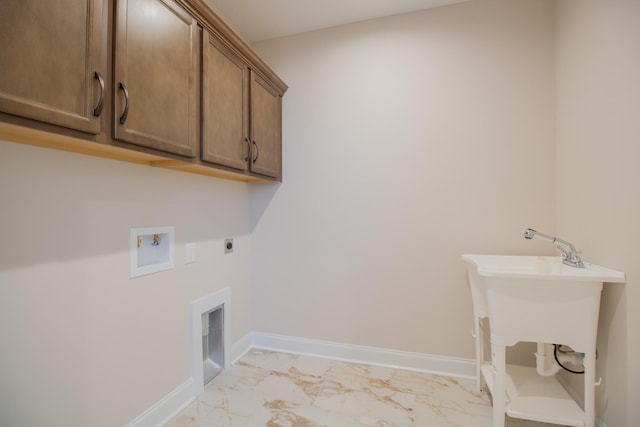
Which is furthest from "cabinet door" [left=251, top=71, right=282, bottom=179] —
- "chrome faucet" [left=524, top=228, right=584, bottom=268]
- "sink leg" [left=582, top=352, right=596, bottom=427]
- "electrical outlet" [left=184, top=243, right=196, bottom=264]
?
"sink leg" [left=582, top=352, right=596, bottom=427]

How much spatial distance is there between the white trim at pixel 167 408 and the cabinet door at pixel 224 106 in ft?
4.51

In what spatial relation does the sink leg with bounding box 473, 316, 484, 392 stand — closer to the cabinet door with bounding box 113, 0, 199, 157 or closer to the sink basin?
the sink basin

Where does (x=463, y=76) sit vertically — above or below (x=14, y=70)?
above

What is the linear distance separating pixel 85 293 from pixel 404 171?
2.03 meters

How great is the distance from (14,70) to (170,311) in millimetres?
1332

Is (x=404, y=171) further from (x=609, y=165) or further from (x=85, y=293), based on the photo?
(x=85, y=293)

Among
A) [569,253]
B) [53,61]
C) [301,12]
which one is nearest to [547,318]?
Answer: [569,253]

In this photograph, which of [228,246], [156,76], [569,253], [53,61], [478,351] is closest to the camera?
[53,61]

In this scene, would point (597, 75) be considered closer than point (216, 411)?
Yes

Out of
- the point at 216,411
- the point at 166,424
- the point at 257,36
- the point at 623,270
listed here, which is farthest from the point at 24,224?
the point at 623,270

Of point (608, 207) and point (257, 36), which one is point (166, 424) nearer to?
point (608, 207)

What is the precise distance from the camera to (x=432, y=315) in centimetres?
219

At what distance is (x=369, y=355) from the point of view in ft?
7.57

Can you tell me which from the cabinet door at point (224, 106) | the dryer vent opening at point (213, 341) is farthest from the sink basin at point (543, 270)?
the dryer vent opening at point (213, 341)
